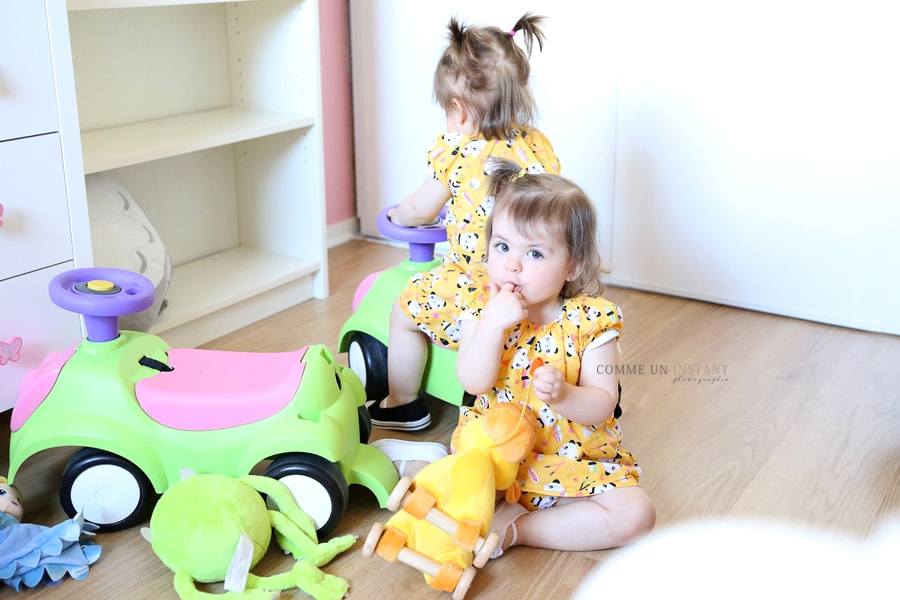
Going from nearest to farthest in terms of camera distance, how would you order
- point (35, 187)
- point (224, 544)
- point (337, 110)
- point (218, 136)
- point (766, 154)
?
1. point (224, 544)
2. point (35, 187)
3. point (218, 136)
4. point (766, 154)
5. point (337, 110)

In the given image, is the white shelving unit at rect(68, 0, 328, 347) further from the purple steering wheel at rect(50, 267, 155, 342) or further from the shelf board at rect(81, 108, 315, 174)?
the purple steering wheel at rect(50, 267, 155, 342)

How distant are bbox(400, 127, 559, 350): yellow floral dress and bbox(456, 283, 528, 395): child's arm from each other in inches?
6.5

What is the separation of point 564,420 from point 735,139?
1032 millimetres

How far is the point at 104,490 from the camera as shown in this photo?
1250 millimetres

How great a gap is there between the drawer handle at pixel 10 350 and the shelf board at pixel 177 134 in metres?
0.31

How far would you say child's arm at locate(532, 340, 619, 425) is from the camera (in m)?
1.14

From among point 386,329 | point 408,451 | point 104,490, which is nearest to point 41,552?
point 104,490

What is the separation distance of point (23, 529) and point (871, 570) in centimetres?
109

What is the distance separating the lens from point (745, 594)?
1.17 meters

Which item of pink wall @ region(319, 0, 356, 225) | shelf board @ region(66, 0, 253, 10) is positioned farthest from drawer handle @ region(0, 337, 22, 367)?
pink wall @ region(319, 0, 356, 225)

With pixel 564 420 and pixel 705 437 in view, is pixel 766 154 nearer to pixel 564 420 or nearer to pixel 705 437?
pixel 705 437

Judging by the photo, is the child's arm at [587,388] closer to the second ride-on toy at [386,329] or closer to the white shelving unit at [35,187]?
the second ride-on toy at [386,329]

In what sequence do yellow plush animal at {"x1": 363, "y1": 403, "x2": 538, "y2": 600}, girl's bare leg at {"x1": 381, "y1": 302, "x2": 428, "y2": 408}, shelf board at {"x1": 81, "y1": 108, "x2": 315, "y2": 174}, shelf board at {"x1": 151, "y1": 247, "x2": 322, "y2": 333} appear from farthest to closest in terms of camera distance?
1. shelf board at {"x1": 151, "y1": 247, "x2": 322, "y2": 333}
2. shelf board at {"x1": 81, "y1": 108, "x2": 315, "y2": 174}
3. girl's bare leg at {"x1": 381, "y1": 302, "x2": 428, "y2": 408}
4. yellow plush animal at {"x1": 363, "y1": 403, "x2": 538, "y2": 600}

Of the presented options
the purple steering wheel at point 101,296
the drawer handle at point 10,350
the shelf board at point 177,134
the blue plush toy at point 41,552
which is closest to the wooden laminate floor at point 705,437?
the blue plush toy at point 41,552
